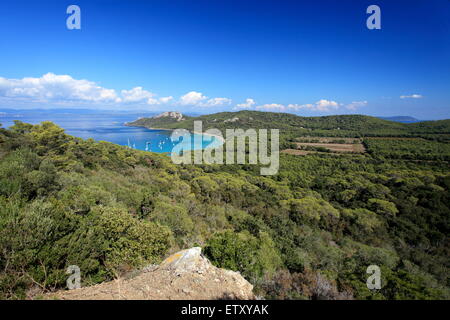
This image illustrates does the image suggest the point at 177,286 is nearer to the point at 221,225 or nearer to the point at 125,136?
the point at 221,225

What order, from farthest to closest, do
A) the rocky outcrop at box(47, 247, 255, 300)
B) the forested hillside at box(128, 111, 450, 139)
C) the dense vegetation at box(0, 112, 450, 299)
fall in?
the forested hillside at box(128, 111, 450, 139)
the dense vegetation at box(0, 112, 450, 299)
the rocky outcrop at box(47, 247, 255, 300)

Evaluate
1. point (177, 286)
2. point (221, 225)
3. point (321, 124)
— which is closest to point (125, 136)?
point (221, 225)

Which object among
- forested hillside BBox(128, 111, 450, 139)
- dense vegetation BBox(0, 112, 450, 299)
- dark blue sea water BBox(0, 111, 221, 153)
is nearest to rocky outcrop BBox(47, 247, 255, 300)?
dense vegetation BBox(0, 112, 450, 299)

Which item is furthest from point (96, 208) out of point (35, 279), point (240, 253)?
point (240, 253)

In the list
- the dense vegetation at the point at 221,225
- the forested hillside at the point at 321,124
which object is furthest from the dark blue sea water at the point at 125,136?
the dense vegetation at the point at 221,225

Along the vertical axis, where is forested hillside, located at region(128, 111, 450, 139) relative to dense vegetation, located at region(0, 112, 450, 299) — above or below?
above

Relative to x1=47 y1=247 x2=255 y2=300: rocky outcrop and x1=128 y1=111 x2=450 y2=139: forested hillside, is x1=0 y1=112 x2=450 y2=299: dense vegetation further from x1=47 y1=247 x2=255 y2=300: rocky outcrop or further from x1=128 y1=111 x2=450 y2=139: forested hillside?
x1=128 y1=111 x2=450 y2=139: forested hillside

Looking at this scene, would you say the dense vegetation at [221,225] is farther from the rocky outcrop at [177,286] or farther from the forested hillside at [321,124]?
the forested hillside at [321,124]
